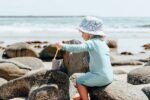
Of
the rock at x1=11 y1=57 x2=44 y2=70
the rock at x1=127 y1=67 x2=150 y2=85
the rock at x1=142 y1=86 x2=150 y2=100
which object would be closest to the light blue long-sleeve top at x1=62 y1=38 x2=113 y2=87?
the rock at x1=142 y1=86 x2=150 y2=100

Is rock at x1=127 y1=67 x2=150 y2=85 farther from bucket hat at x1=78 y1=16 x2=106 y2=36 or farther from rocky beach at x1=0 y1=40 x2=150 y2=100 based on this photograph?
bucket hat at x1=78 y1=16 x2=106 y2=36

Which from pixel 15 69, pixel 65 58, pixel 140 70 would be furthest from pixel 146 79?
pixel 15 69

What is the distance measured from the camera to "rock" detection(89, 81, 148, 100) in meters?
5.45

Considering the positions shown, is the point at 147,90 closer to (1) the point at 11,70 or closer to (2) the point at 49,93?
(2) the point at 49,93

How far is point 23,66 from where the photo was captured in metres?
9.87

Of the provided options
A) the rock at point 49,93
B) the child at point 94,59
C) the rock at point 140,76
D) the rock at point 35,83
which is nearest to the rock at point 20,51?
the rock at point 140,76

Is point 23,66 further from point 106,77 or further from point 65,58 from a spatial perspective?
point 106,77

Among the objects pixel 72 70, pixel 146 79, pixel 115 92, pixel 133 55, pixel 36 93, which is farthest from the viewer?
pixel 133 55

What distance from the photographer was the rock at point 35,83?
5.98 meters

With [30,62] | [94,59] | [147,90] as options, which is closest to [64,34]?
[30,62]

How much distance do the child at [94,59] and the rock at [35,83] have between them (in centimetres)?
30

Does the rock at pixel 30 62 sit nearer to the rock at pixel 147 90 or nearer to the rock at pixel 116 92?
the rock at pixel 147 90

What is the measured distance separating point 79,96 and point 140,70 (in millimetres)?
2207

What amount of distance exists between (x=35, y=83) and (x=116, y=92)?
1349mm
